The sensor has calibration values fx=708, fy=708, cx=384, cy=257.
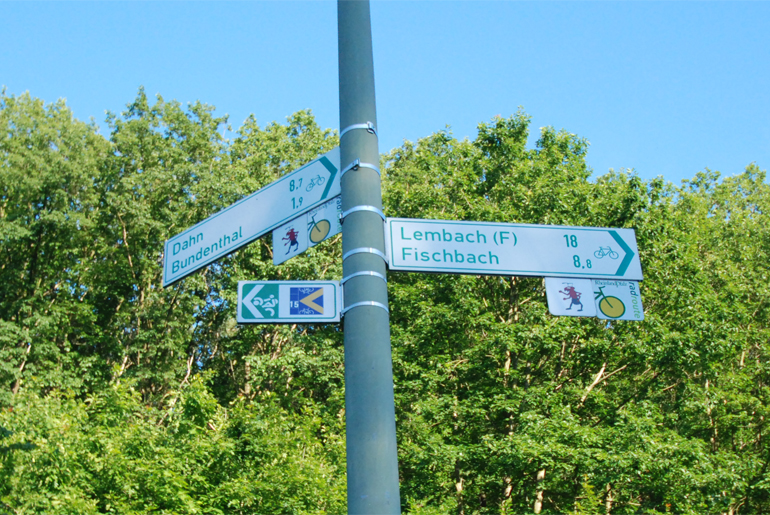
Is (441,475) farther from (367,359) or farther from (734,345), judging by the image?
(367,359)

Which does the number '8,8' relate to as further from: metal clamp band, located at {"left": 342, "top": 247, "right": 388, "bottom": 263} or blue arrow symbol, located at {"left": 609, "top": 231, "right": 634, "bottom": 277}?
metal clamp band, located at {"left": 342, "top": 247, "right": 388, "bottom": 263}

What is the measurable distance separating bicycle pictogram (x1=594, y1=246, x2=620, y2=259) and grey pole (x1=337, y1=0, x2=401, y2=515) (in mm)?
1430

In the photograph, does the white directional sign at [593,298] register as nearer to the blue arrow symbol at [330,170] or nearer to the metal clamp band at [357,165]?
the metal clamp band at [357,165]

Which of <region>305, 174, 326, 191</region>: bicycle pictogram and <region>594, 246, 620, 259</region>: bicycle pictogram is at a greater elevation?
<region>305, 174, 326, 191</region>: bicycle pictogram

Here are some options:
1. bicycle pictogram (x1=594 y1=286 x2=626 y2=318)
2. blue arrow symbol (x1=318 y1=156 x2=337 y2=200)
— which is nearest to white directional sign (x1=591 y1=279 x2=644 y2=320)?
bicycle pictogram (x1=594 y1=286 x2=626 y2=318)

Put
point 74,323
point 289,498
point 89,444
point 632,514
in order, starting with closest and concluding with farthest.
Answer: point 289,498 → point 89,444 → point 632,514 → point 74,323

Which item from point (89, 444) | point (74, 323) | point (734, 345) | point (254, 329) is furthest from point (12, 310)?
point (734, 345)

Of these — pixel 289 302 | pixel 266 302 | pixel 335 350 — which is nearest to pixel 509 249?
pixel 289 302

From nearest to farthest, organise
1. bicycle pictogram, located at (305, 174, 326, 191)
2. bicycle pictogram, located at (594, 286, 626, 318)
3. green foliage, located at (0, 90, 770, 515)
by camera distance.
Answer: bicycle pictogram, located at (305, 174, 326, 191) < bicycle pictogram, located at (594, 286, 626, 318) < green foliage, located at (0, 90, 770, 515)

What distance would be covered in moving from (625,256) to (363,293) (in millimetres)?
1811

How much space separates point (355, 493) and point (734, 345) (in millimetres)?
17655

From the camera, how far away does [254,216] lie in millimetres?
4129

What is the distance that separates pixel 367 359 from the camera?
3045 mm

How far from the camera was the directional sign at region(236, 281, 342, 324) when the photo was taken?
344 centimetres
